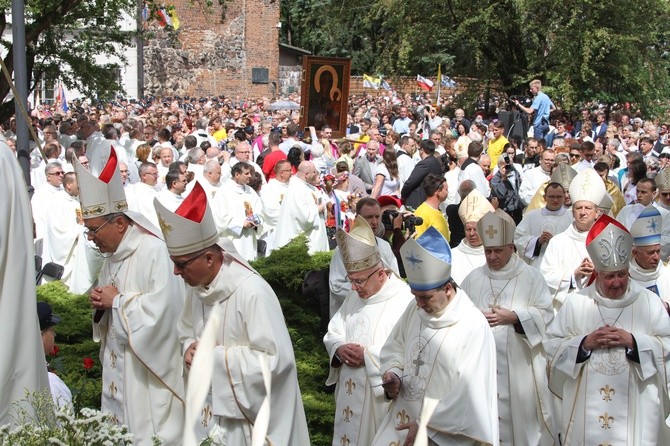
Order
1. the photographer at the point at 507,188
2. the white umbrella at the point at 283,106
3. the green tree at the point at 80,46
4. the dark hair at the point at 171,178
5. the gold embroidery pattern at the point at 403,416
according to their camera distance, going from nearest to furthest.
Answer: the gold embroidery pattern at the point at 403,416, the dark hair at the point at 171,178, the green tree at the point at 80,46, the photographer at the point at 507,188, the white umbrella at the point at 283,106

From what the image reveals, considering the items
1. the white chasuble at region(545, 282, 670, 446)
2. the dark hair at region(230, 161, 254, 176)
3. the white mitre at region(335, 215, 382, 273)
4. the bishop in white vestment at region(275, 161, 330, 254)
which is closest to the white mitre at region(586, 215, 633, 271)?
the white chasuble at region(545, 282, 670, 446)

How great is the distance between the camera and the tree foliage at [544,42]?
27453 millimetres

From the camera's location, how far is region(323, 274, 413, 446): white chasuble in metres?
6.60

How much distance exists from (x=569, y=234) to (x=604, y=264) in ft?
8.06

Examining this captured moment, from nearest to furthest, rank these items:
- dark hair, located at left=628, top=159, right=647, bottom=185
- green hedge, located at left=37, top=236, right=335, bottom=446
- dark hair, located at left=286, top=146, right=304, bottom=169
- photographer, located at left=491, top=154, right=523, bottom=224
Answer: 1. green hedge, located at left=37, top=236, right=335, bottom=446
2. dark hair, located at left=628, top=159, right=647, bottom=185
3. photographer, located at left=491, top=154, right=523, bottom=224
4. dark hair, located at left=286, top=146, right=304, bottom=169

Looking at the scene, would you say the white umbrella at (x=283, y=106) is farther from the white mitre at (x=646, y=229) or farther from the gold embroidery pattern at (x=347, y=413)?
the gold embroidery pattern at (x=347, y=413)

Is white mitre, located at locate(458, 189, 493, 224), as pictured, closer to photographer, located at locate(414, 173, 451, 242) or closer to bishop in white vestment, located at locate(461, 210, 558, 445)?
bishop in white vestment, located at locate(461, 210, 558, 445)

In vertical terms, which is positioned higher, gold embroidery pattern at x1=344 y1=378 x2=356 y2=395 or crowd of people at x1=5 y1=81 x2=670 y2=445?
crowd of people at x1=5 y1=81 x2=670 y2=445

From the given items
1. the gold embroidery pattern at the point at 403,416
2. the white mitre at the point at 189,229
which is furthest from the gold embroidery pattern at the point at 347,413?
the white mitre at the point at 189,229

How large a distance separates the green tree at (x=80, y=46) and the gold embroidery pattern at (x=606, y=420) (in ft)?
28.0

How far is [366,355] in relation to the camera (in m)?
6.60

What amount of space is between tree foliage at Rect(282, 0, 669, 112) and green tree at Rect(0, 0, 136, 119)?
14.3m

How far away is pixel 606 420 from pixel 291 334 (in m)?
3.00

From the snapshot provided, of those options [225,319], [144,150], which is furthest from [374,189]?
[225,319]
